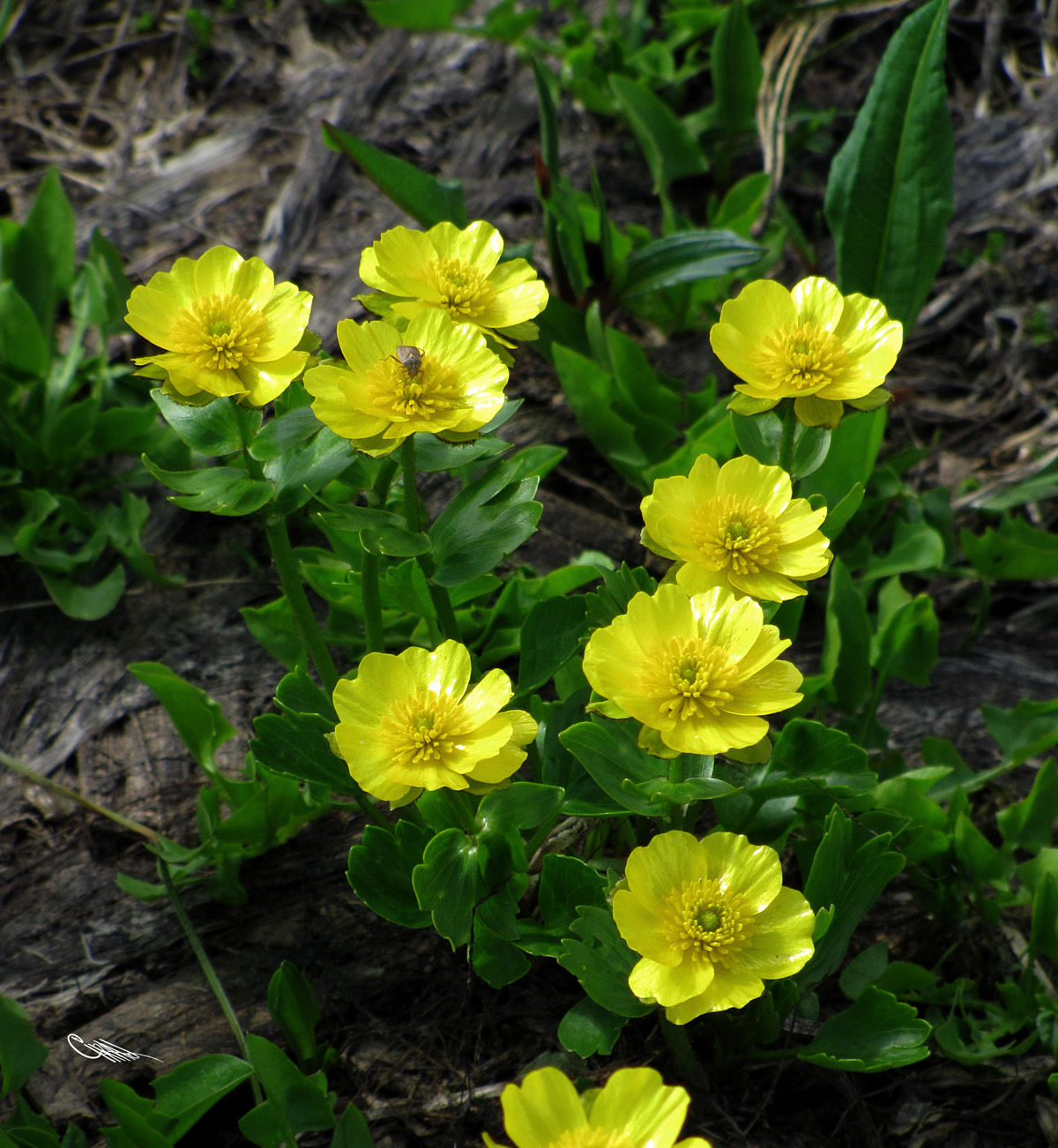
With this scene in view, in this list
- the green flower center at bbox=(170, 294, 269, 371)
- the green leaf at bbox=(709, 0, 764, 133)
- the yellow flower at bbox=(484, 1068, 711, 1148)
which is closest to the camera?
the yellow flower at bbox=(484, 1068, 711, 1148)

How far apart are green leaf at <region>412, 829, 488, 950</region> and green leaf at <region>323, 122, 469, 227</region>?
157 cm

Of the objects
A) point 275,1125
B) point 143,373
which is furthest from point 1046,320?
point 275,1125

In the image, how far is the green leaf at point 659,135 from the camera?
3016 millimetres

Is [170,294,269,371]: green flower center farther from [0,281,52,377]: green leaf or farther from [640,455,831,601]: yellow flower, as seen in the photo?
[0,281,52,377]: green leaf

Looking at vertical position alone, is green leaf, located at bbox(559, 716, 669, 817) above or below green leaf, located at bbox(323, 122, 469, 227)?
below

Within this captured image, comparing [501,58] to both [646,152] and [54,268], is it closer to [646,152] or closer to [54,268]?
[646,152]

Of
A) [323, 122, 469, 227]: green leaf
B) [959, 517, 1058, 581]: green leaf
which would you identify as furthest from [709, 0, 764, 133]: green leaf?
[959, 517, 1058, 581]: green leaf

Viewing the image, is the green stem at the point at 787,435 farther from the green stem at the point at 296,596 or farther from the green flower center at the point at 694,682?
the green stem at the point at 296,596

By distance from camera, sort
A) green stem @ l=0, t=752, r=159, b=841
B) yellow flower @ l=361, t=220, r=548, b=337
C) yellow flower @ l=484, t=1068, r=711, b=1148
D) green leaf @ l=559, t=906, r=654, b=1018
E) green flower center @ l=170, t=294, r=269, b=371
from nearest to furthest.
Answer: yellow flower @ l=484, t=1068, r=711, b=1148
green leaf @ l=559, t=906, r=654, b=1018
green flower center @ l=170, t=294, r=269, b=371
yellow flower @ l=361, t=220, r=548, b=337
green stem @ l=0, t=752, r=159, b=841

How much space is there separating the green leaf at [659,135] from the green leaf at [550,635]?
176 centimetres

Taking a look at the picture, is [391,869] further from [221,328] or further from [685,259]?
[685,259]

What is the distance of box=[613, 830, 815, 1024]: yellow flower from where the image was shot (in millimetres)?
1297

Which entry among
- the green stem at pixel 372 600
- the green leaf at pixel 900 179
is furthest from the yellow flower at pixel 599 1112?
the green leaf at pixel 900 179

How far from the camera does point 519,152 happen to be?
10.9 ft
